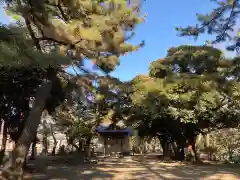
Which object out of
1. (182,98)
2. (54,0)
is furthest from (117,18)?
(182,98)

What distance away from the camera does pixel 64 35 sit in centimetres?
793

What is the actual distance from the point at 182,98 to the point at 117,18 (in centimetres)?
637

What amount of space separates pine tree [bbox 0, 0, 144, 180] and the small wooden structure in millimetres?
15807

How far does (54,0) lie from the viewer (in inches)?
310

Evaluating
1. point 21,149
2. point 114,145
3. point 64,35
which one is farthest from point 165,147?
point 64,35

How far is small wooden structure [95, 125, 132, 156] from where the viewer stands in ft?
84.4

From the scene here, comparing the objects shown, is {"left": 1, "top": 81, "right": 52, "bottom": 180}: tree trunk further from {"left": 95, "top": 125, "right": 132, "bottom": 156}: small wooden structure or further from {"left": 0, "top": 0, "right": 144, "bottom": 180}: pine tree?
{"left": 95, "top": 125, "right": 132, "bottom": 156}: small wooden structure

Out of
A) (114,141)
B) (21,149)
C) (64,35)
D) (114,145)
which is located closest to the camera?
(64,35)

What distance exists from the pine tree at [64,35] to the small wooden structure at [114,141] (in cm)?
1581

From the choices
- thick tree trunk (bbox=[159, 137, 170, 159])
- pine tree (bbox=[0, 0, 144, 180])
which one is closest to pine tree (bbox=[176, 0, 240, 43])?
pine tree (bbox=[0, 0, 144, 180])

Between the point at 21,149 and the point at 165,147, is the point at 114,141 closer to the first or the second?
the point at 165,147

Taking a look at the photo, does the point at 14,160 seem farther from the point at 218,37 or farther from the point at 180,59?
the point at 180,59

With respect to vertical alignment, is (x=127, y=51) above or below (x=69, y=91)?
above

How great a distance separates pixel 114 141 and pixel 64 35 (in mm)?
19321
